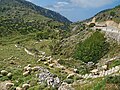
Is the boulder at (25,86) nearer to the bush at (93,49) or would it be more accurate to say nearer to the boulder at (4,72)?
the boulder at (4,72)

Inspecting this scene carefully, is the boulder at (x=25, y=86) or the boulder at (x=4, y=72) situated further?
the boulder at (x=4, y=72)

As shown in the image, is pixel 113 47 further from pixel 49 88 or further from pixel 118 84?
pixel 118 84

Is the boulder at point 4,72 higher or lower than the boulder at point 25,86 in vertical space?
lower

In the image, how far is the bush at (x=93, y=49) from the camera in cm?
8169

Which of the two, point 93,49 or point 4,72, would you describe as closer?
point 4,72

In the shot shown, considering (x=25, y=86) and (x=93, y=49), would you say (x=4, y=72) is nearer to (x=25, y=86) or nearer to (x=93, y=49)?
(x=25, y=86)

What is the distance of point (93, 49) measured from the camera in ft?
281

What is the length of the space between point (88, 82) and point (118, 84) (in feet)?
23.9

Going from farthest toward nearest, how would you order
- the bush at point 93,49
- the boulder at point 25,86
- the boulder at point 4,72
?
the bush at point 93,49 → the boulder at point 4,72 → the boulder at point 25,86

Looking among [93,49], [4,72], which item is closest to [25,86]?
[4,72]

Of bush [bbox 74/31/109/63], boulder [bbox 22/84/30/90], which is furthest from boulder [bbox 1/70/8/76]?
bush [bbox 74/31/109/63]

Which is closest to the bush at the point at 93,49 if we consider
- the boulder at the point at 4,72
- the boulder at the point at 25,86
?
the boulder at the point at 4,72

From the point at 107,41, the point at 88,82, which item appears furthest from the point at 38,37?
the point at 88,82

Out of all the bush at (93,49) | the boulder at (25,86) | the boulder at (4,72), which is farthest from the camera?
the bush at (93,49)
